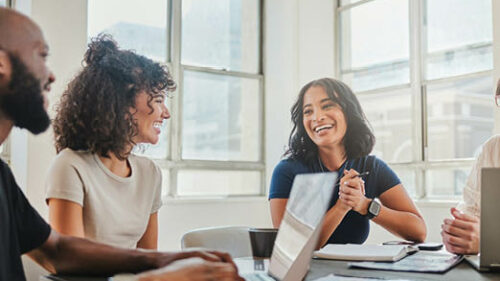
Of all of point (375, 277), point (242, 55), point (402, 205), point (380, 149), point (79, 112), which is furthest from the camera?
point (242, 55)

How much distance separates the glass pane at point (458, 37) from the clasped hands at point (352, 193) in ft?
7.33

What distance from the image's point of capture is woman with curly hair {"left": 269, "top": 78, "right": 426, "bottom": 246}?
2.22 meters

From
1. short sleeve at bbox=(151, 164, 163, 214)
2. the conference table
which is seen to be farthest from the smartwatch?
short sleeve at bbox=(151, 164, 163, 214)

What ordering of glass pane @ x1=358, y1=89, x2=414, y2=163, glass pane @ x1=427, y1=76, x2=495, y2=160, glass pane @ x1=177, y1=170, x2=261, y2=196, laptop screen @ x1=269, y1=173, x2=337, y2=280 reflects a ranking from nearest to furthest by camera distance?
laptop screen @ x1=269, y1=173, x2=337, y2=280
glass pane @ x1=427, y1=76, x2=495, y2=160
glass pane @ x1=358, y1=89, x2=414, y2=163
glass pane @ x1=177, y1=170, x2=261, y2=196

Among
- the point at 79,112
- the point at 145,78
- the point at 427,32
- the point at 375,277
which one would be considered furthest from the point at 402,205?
the point at 427,32

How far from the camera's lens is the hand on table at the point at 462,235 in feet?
5.25

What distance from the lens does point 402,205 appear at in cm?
222

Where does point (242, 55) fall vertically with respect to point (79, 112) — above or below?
above

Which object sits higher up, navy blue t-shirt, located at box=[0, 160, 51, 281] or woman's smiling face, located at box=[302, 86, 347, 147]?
woman's smiling face, located at box=[302, 86, 347, 147]

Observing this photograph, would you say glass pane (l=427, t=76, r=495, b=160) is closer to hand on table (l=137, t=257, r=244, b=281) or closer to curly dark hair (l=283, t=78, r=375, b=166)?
curly dark hair (l=283, t=78, r=375, b=166)

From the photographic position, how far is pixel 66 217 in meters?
1.47

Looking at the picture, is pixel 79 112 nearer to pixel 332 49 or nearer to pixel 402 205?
pixel 402 205

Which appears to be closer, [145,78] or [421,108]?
[145,78]

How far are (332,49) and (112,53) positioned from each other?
326 cm
